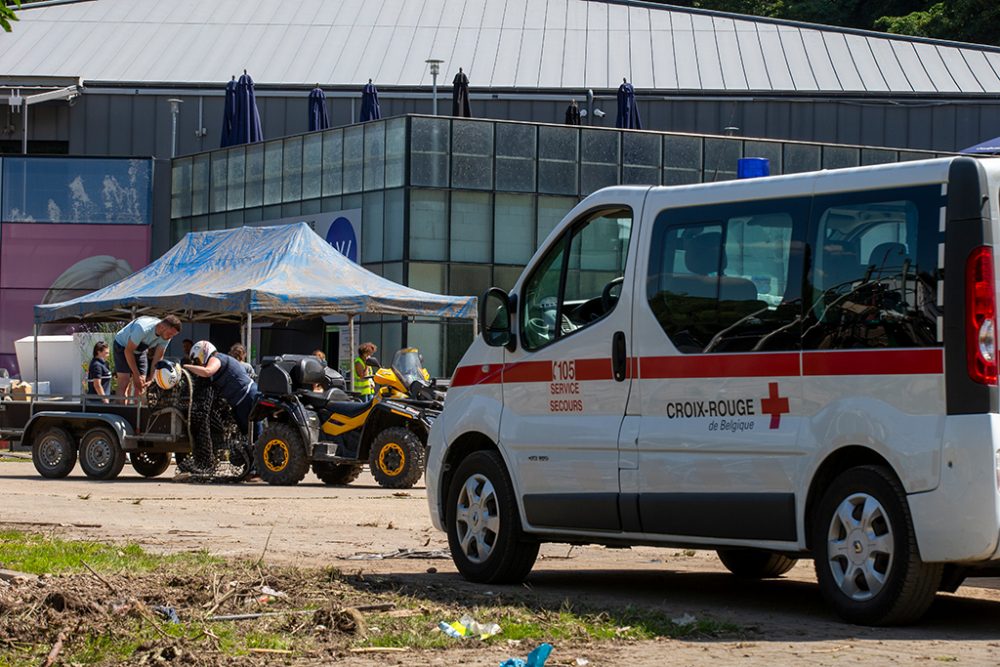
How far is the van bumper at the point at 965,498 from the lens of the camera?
24.6 ft

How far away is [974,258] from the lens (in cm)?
768

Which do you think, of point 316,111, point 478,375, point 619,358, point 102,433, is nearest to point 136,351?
point 102,433

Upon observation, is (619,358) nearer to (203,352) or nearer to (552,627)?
(552,627)

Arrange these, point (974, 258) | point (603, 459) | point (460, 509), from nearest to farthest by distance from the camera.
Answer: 1. point (974, 258)
2. point (603, 459)
3. point (460, 509)

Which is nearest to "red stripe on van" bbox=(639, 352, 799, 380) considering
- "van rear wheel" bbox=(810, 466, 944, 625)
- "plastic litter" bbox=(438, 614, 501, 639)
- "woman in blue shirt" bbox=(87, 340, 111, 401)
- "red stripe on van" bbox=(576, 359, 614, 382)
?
"red stripe on van" bbox=(576, 359, 614, 382)

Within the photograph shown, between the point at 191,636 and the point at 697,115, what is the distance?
4635 cm

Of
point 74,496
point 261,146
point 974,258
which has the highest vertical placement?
point 261,146

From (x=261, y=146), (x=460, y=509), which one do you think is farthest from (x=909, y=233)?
(x=261, y=146)

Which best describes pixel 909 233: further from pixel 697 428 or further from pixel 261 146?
pixel 261 146

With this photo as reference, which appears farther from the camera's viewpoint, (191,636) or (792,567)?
(792,567)

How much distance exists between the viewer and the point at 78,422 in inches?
Result: 853

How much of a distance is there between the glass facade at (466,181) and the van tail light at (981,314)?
3172 centimetres

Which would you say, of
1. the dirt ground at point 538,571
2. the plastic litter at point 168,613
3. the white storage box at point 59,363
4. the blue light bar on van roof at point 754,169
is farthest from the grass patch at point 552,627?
the white storage box at point 59,363

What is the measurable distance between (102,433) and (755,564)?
41.2 feet
